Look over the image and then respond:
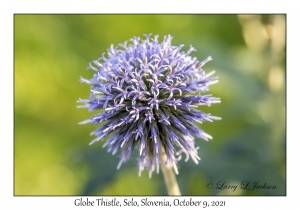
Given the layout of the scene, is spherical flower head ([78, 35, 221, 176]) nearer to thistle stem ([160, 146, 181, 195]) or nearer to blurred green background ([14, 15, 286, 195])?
thistle stem ([160, 146, 181, 195])

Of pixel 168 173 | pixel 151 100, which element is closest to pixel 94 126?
pixel 168 173

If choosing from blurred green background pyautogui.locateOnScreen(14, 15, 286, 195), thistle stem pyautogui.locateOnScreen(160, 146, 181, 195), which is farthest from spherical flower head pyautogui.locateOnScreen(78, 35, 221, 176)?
blurred green background pyautogui.locateOnScreen(14, 15, 286, 195)

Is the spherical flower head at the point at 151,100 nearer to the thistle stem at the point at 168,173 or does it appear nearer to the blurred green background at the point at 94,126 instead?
the thistle stem at the point at 168,173

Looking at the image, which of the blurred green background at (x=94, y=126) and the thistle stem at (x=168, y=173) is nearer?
the thistle stem at (x=168, y=173)

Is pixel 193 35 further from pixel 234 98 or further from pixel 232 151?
pixel 232 151

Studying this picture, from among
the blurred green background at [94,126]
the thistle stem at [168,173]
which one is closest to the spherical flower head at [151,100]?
the thistle stem at [168,173]

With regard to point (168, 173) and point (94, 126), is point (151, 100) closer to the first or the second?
point (168, 173)

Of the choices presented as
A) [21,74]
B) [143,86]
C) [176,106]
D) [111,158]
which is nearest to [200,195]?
[111,158]
